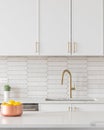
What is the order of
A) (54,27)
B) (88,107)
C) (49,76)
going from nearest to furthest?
(88,107)
(54,27)
(49,76)

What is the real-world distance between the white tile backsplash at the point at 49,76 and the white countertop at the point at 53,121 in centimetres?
200

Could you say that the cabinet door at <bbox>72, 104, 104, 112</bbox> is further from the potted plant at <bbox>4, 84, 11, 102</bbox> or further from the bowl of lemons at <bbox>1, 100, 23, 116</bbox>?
the bowl of lemons at <bbox>1, 100, 23, 116</bbox>

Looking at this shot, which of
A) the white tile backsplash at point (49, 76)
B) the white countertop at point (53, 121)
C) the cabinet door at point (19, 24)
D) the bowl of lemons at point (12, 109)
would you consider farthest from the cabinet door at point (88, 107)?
the bowl of lemons at point (12, 109)

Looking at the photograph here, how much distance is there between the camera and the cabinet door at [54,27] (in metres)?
4.53

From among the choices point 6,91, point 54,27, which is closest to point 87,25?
point 54,27

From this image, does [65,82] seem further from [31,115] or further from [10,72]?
[31,115]

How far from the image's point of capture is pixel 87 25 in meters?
4.55

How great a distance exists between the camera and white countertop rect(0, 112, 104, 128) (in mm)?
2445

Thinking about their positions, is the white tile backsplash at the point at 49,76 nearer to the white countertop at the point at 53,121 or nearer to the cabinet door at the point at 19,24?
the cabinet door at the point at 19,24

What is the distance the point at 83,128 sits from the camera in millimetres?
2600

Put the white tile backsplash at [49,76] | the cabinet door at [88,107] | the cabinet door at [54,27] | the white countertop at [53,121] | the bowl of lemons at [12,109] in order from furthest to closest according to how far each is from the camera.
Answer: the white tile backsplash at [49,76], the cabinet door at [54,27], the cabinet door at [88,107], the bowl of lemons at [12,109], the white countertop at [53,121]

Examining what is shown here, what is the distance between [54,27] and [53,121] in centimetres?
221

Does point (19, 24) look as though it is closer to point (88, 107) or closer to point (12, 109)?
point (88, 107)

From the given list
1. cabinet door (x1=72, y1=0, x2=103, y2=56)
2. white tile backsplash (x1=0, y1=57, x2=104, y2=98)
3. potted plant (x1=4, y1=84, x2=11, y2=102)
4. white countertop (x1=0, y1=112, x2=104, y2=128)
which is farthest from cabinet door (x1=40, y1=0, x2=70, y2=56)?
white countertop (x1=0, y1=112, x2=104, y2=128)
